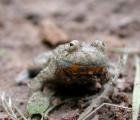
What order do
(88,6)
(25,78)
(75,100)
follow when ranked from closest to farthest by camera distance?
(75,100)
(25,78)
(88,6)

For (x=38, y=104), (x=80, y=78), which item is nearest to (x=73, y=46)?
(x=80, y=78)

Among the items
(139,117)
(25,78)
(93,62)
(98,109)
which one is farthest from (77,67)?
(25,78)

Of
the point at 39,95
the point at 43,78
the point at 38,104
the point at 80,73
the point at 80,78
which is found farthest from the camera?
the point at 43,78

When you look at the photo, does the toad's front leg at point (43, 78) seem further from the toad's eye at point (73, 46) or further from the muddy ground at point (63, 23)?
the muddy ground at point (63, 23)

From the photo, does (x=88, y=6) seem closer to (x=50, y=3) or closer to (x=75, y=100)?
(x=50, y=3)

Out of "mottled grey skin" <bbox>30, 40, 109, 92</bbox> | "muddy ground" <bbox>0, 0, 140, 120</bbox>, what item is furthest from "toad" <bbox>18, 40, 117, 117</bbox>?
"muddy ground" <bbox>0, 0, 140, 120</bbox>

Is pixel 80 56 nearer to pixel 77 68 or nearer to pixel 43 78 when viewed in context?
pixel 77 68

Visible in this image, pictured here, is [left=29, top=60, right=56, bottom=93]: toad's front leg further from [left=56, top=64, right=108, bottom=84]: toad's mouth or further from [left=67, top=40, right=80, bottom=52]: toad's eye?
[left=67, top=40, right=80, bottom=52]: toad's eye

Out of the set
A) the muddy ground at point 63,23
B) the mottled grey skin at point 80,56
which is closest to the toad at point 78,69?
the mottled grey skin at point 80,56
